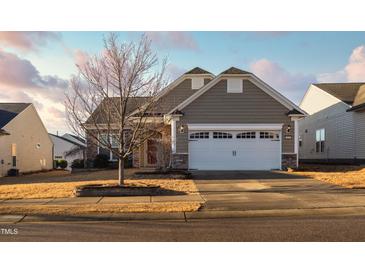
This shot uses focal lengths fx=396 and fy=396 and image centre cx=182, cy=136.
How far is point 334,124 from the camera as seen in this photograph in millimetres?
28500

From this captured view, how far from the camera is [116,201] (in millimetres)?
11945

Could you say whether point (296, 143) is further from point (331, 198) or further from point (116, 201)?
point (116, 201)

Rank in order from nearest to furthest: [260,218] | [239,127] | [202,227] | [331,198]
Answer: [202,227] < [260,218] < [331,198] < [239,127]

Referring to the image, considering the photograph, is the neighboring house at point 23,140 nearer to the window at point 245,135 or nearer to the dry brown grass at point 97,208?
the window at point 245,135

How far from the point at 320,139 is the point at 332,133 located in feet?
8.59

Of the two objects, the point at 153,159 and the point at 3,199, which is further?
the point at 153,159

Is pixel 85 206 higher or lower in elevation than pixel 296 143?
lower

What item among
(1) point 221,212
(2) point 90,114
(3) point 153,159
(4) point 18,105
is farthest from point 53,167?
(1) point 221,212

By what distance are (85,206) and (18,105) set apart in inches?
872

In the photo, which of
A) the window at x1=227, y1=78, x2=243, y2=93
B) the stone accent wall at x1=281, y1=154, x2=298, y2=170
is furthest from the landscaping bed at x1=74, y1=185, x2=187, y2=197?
the window at x1=227, y1=78, x2=243, y2=93

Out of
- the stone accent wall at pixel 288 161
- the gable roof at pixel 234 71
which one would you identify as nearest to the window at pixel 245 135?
the stone accent wall at pixel 288 161

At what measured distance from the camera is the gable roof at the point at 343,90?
27337mm

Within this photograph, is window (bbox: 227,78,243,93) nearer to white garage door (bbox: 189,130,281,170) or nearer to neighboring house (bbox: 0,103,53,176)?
white garage door (bbox: 189,130,281,170)

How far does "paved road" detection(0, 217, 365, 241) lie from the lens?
7.59 meters
